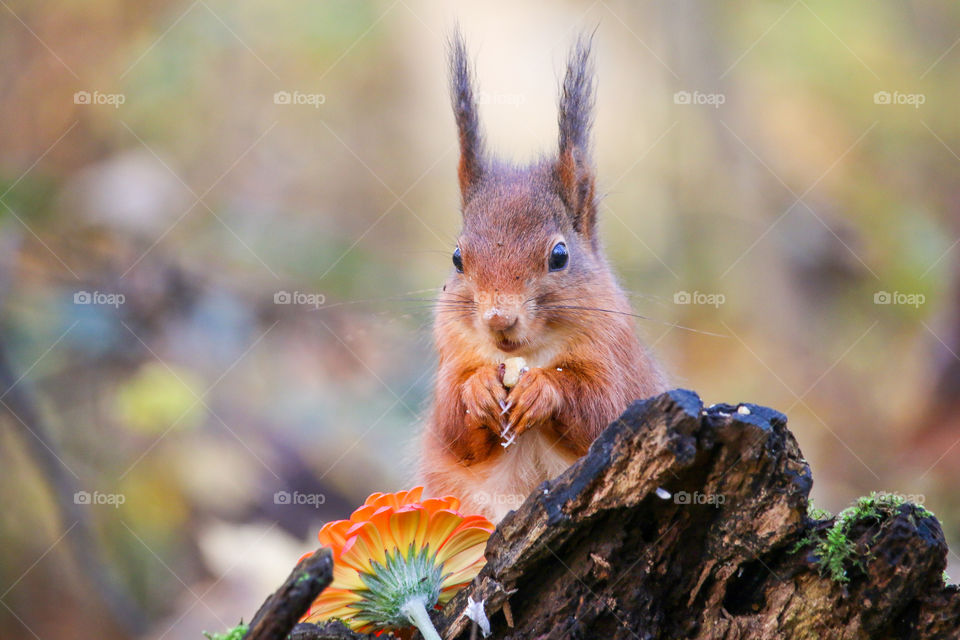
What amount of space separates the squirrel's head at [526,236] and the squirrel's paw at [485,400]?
0.34 feet

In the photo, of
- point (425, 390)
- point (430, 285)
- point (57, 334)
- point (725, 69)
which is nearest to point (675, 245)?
point (725, 69)

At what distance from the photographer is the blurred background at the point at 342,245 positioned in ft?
14.1

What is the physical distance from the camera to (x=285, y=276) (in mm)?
4395

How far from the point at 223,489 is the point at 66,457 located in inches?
27.9

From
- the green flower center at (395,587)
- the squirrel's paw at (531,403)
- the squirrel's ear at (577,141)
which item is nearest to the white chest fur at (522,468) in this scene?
the squirrel's paw at (531,403)

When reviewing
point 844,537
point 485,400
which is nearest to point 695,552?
point 844,537

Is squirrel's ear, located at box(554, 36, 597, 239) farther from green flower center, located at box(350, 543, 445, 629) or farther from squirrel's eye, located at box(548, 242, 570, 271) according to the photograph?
green flower center, located at box(350, 543, 445, 629)

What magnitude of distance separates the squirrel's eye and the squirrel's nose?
12.5 inches

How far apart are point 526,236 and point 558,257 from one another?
0.11 metres

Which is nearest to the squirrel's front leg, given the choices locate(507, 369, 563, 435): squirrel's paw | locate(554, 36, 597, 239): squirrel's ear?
locate(507, 369, 563, 435): squirrel's paw

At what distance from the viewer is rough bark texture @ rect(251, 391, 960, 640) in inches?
66.0

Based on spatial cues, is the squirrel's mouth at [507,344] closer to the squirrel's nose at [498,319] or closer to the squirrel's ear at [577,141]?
the squirrel's nose at [498,319]

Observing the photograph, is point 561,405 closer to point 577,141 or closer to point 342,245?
point 577,141

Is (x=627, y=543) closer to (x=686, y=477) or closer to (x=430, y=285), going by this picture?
(x=686, y=477)
